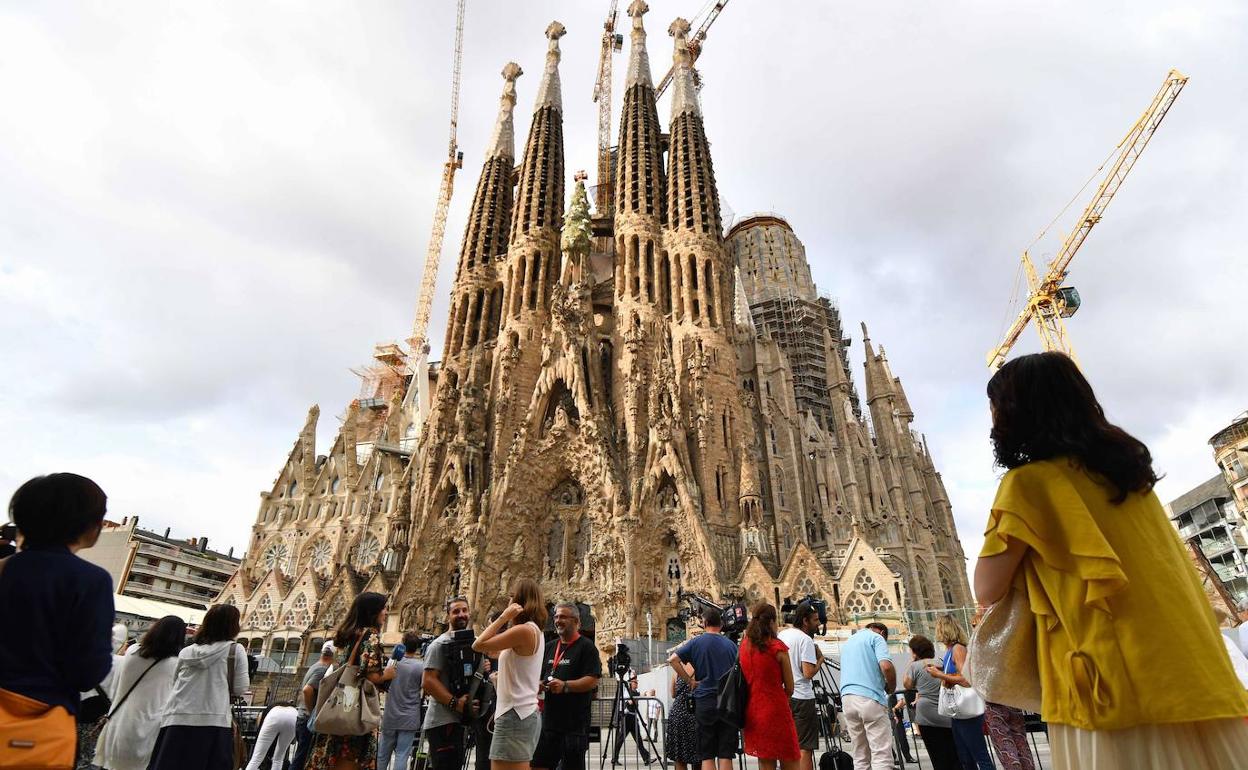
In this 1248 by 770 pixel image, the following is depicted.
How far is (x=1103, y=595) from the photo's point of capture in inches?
71.9

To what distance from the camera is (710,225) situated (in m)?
30.1

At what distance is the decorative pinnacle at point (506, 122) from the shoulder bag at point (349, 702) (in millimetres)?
37787

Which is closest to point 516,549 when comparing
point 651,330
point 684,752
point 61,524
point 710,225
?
point 651,330

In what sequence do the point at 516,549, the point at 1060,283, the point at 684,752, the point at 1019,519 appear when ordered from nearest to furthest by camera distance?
the point at 1019,519
the point at 684,752
the point at 516,549
the point at 1060,283

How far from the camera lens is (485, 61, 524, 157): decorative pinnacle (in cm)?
3856

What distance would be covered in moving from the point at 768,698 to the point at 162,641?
410cm

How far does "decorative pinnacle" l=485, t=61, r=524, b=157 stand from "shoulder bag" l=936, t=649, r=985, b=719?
125 ft

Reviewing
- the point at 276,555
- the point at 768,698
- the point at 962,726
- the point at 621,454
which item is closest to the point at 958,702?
the point at 962,726

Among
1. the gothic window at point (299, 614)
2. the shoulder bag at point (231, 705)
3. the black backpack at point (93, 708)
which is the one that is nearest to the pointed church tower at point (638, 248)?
the gothic window at point (299, 614)

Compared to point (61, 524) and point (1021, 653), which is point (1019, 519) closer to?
point (1021, 653)

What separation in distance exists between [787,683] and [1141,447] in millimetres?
3370

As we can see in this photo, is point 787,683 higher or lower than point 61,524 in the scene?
Result: lower

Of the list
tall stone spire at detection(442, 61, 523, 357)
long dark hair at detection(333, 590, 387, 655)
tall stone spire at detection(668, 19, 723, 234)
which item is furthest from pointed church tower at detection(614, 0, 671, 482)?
long dark hair at detection(333, 590, 387, 655)

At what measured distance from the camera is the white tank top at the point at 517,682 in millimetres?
3914
